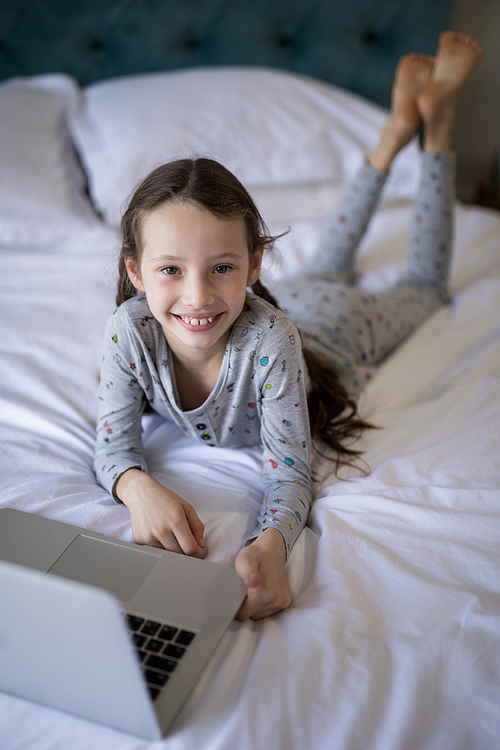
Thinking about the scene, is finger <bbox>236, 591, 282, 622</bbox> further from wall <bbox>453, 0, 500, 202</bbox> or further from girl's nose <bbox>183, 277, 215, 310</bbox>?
wall <bbox>453, 0, 500, 202</bbox>

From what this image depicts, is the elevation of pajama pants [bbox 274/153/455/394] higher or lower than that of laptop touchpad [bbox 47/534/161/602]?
higher

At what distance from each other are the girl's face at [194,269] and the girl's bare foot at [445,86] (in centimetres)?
83

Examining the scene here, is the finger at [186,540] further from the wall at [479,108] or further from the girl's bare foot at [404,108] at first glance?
the wall at [479,108]

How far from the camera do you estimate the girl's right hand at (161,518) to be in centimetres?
65

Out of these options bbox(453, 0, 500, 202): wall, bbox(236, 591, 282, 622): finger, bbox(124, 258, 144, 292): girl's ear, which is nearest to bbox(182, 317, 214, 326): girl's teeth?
bbox(124, 258, 144, 292): girl's ear

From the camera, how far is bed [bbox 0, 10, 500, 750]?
49cm

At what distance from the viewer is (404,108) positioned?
1.28m

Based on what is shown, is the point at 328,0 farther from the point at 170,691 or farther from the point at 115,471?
the point at 170,691

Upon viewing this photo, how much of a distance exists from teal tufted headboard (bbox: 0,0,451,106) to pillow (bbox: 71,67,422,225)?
7.2 inches

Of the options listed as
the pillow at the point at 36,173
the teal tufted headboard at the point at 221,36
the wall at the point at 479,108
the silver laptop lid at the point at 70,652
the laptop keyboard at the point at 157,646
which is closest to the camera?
the silver laptop lid at the point at 70,652

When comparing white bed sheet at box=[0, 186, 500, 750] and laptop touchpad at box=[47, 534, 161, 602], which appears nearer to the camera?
white bed sheet at box=[0, 186, 500, 750]

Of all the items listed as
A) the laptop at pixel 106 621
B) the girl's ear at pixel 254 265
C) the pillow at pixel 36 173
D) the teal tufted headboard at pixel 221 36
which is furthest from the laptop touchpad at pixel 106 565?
the teal tufted headboard at pixel 221 36

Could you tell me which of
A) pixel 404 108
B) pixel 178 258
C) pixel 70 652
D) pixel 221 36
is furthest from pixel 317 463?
pixel 221 36

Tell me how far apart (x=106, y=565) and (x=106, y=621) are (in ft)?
0.81
